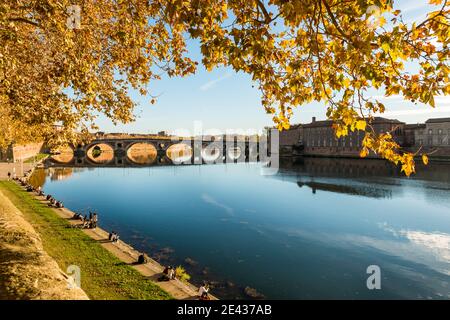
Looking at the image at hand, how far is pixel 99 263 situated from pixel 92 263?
1.28 feet

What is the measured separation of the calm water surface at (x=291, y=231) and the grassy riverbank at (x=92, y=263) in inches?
220

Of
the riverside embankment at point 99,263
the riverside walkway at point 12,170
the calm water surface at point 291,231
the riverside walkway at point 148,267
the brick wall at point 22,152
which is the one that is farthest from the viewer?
the brick wall at point 22,152

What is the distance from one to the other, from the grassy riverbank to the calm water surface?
220 inches

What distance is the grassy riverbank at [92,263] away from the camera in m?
14.9

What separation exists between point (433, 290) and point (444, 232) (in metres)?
15.2

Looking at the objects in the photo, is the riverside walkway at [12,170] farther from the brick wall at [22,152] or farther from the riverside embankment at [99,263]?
the riverside embankment at [99,263]

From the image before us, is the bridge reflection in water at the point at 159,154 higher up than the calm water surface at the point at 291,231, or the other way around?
the bridge reflection in water at the point at 159,154

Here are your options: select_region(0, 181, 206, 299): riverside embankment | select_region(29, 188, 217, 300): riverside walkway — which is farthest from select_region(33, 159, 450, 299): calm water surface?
select_region(0, 181, 206, 299): riverside embankment

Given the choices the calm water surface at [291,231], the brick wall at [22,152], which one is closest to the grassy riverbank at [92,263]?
the calm water surface at [291,231]

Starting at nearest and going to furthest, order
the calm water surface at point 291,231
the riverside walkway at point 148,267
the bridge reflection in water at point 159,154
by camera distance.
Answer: the riverside walkway at point 148,267, the calm water surface at point 291,231, the bridge reflection in water at point 159,154

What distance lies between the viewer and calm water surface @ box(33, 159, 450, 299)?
2200 cm

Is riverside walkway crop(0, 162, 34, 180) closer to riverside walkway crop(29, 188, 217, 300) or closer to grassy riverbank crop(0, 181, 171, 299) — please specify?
grassy riverbank crop(0, 181, 171, 299)

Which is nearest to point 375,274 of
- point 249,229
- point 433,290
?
point 433,290

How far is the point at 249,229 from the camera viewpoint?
3400cm
